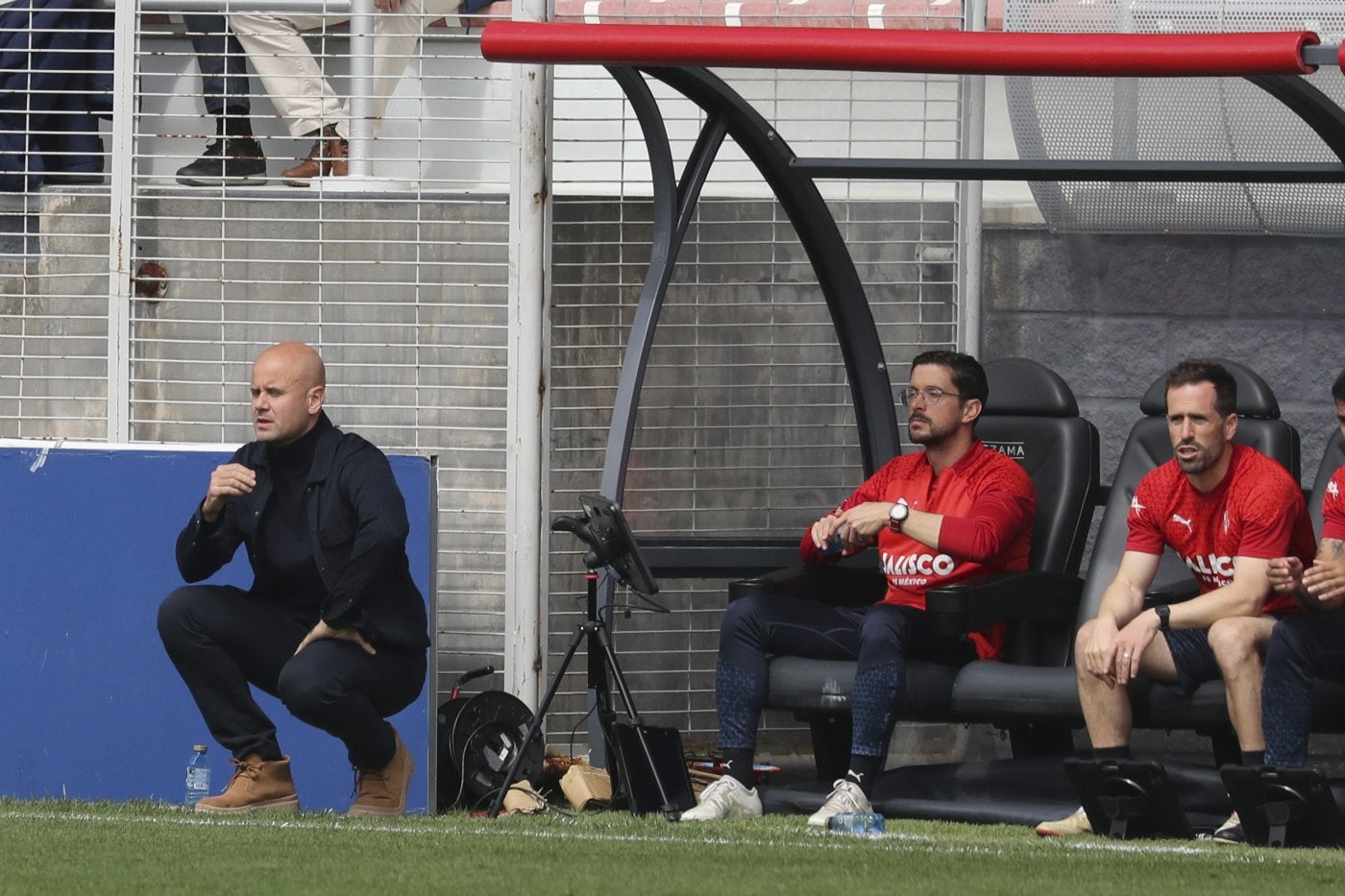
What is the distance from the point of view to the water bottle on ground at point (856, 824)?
6023 millimetres

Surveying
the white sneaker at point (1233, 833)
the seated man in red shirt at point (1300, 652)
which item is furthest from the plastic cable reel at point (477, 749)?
the seated man in red shirt at point (1300, 652)

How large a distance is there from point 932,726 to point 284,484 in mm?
2616

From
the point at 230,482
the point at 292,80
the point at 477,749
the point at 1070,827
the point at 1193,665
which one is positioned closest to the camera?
the point at 1070,827

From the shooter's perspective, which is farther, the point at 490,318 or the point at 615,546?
the point at 490,318

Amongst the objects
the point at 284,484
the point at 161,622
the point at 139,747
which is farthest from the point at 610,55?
the point at 139,747

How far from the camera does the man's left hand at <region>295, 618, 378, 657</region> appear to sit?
635 cm

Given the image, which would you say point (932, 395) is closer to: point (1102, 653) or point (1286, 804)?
point (1102, 653)

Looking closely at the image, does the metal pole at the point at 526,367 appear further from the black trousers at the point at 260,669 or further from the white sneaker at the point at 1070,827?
the white sneaker at the point at 1070,827

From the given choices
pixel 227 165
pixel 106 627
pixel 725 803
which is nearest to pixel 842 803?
pixel 725 803

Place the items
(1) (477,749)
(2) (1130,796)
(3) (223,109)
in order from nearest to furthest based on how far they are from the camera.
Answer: (2) (1130,796) < (1) (477,749) < (3) (223,109)

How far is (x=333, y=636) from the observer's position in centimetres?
636

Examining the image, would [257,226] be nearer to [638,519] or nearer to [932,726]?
[638,519]

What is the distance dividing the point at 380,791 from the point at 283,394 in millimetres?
1172

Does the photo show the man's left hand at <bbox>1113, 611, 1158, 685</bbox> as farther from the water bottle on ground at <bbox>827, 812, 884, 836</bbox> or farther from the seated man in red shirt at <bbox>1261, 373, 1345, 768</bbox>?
the water bottle on ground at <bbox>827, 812, 884, 836</bbox>
